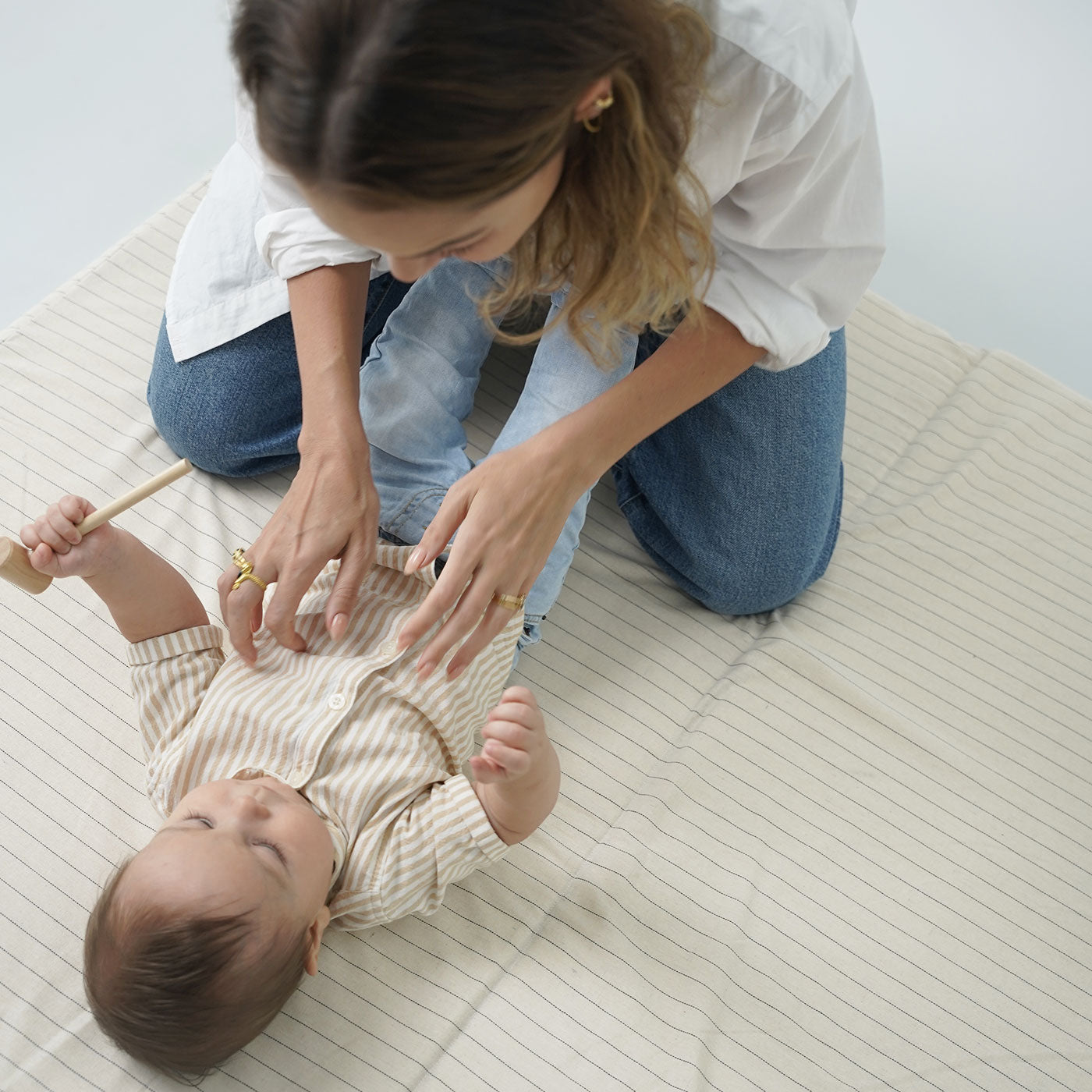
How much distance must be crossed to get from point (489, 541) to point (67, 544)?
0.35 m

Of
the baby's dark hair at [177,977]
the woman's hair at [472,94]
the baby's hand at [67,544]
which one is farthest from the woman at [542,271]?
the baby's dark hair at [177,977]

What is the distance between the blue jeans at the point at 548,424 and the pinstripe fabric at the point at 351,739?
0.49ft

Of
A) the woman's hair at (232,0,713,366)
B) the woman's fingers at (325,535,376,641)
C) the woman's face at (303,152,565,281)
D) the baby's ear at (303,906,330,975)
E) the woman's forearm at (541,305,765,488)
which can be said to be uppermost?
the woman's hair at (232,0,713,366)

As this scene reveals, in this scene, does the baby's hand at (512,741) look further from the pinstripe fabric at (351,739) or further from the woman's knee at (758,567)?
the woman's knee at (758,567)

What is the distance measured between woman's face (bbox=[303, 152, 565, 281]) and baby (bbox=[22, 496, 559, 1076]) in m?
0.33

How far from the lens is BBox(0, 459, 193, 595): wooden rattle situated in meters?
0.89

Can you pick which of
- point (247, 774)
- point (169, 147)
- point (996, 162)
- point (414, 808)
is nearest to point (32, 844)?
point (247, 774)

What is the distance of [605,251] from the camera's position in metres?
0.78

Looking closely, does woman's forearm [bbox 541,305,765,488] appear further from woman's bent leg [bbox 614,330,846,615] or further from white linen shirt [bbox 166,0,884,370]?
woman's bent leg [bbox 614,330,846,615]

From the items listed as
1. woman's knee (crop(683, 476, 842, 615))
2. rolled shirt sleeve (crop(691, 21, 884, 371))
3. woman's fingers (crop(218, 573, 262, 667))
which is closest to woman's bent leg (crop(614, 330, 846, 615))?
woman's knee (crop(683, 476, 842, 615))

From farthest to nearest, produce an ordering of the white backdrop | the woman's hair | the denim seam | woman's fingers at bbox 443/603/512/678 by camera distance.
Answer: the white backdrop
the denim seam
woman's fingers at bbox 443/603/512/678
the woman's hair

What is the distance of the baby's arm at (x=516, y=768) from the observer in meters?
0.83

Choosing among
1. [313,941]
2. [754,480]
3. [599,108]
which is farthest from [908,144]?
[313,941]

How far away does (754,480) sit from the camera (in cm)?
111
